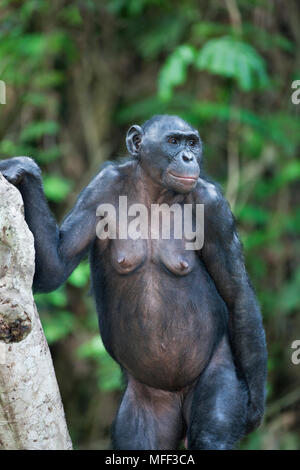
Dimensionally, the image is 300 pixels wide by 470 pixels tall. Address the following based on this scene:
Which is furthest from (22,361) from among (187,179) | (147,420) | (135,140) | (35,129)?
(35,129)

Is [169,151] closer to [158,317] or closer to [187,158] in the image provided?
[187,158]

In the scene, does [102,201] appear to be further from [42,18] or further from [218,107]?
[42,18]

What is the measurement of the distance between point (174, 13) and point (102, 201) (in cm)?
472

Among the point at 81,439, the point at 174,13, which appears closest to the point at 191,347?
the point at 81,439

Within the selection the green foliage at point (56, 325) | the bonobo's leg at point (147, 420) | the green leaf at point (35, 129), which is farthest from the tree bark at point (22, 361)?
the green leaf at point (35, 129)

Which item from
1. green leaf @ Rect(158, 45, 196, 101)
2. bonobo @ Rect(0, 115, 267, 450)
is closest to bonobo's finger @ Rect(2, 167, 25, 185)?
bonobo @ Rect(0, 115, 267, 450)

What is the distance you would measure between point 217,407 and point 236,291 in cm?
71

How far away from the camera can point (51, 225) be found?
386cm

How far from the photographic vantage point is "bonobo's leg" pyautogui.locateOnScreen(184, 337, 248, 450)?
400 centimetres

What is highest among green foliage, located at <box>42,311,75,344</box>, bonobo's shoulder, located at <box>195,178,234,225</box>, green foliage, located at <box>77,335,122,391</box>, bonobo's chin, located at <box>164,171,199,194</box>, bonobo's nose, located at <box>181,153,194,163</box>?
bonobo's nose, located at <box>181,153,194,163</box>

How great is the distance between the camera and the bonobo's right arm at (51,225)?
3.74 m

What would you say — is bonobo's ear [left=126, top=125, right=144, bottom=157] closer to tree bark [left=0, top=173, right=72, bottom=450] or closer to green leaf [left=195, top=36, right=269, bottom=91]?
tree bark [left=0, top=173, right=72, bottom=450]

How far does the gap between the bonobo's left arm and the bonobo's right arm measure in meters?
0.66

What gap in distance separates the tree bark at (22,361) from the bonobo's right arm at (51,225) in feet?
1.43
